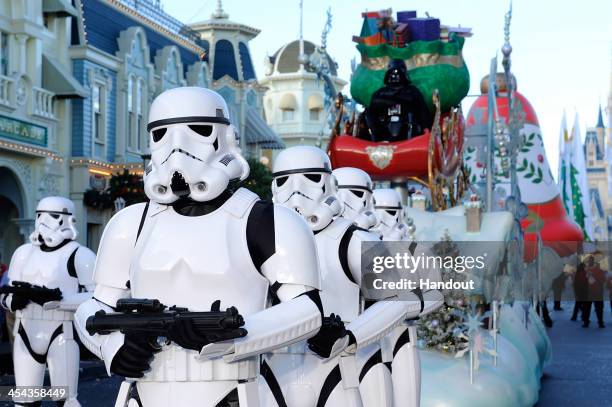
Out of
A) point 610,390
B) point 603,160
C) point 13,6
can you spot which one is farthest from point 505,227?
point 603,160

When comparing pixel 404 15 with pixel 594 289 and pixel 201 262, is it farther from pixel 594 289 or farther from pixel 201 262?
pixel 201 262

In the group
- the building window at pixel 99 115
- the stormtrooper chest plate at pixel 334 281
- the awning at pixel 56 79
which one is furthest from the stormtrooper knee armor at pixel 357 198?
the building window at pixel 99 115

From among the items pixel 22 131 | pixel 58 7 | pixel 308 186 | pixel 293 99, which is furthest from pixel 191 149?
pixel 293 99

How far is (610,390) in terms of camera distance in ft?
43.6

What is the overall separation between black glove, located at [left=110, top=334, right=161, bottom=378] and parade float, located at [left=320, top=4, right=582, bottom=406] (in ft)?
18.9

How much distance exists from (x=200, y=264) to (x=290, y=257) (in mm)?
363

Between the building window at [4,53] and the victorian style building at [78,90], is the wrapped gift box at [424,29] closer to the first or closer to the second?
the victorian style building at [78,90]

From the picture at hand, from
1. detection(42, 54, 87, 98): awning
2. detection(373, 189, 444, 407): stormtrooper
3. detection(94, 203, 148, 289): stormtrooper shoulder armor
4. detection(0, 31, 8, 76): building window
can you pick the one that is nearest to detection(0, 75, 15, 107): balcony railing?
detection(0, 31, 8, 76): building window

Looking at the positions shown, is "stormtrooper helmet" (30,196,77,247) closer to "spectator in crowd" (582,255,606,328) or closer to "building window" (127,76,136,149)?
"spectator in crowd" (582,255,606,328)

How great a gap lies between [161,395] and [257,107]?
4041cm

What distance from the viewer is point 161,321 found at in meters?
3.93

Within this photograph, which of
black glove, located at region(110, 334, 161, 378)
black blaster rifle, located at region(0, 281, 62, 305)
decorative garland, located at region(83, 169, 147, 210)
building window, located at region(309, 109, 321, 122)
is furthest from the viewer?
building window, located at region(309, 109, 321, 122)

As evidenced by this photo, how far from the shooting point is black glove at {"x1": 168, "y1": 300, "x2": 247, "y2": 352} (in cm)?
386

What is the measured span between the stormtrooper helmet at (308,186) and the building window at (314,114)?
54.1 metres
